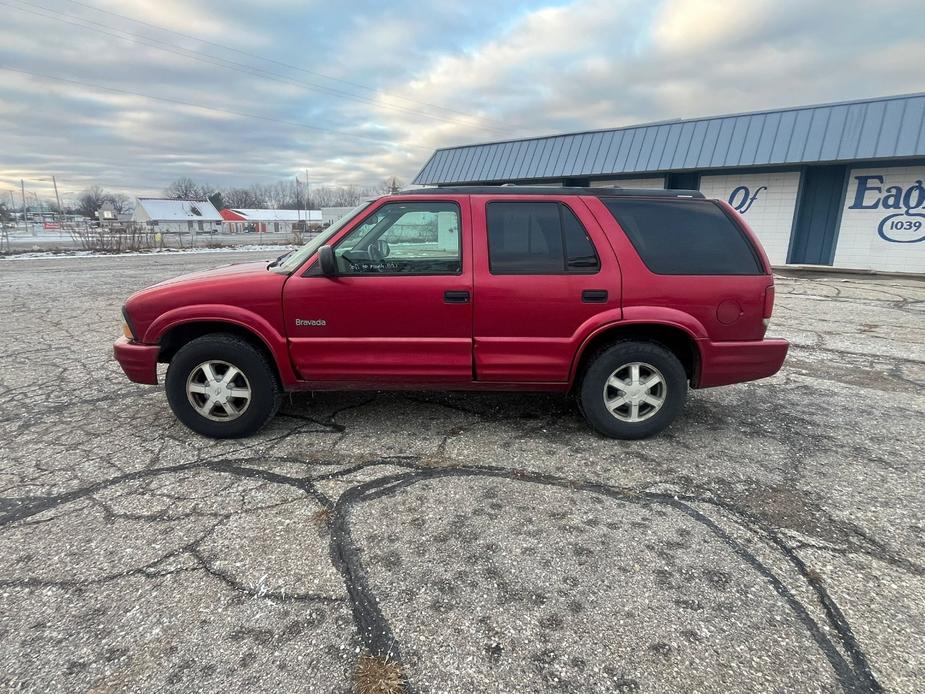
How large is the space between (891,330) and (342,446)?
8494 millimetres

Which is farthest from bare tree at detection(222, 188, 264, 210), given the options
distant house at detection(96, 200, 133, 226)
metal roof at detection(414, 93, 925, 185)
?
metal roof at detection(414, 93, 925, 185)

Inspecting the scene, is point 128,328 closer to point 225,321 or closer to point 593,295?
point 225,321

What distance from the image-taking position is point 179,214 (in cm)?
8431

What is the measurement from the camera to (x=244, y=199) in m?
123

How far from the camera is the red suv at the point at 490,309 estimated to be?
12.1 feet

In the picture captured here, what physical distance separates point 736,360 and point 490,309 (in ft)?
6.05

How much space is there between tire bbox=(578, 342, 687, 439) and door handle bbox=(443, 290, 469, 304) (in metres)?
1.05

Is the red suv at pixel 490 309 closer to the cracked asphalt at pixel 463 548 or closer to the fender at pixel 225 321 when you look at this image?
the fender at pixel 225 321

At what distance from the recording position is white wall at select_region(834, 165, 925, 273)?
47.4ft

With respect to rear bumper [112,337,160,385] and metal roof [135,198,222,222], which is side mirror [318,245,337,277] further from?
metal roof [135,198,222,222]

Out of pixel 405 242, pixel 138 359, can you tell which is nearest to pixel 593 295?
pixel 405 242

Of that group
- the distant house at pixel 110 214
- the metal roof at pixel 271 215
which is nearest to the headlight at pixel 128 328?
the distant house at pixel 110 214

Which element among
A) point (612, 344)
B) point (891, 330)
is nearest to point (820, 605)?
point (612, 344)

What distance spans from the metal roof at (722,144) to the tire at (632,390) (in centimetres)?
1425
